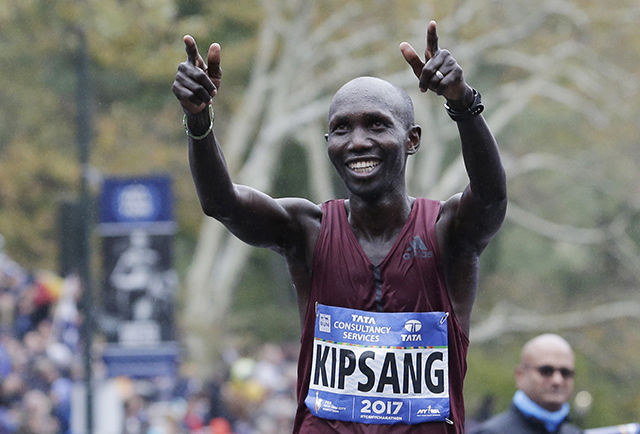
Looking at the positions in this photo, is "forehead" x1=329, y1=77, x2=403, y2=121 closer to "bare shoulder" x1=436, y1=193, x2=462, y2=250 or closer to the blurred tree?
"bare shoulder" x1=436, y1=193, x2=462, y2=250

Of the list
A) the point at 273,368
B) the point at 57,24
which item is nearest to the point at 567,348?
the point at 273,368

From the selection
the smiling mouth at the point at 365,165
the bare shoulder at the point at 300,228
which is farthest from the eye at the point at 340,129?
the bare shoulder at the point at 300,228

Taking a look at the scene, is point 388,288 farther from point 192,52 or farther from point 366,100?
point 192,52

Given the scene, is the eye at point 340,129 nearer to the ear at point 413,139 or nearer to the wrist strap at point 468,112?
the ear at point 413,139

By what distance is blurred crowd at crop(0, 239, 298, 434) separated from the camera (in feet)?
45.0

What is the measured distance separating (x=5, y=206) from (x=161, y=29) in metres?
8.01

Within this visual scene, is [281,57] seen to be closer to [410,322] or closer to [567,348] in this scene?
[567,348]

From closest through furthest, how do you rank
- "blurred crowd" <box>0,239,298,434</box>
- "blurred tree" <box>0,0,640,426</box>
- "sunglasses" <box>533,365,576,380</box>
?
"sunglasses" <box>533,365,576,380</box>, "blurred crowd" <box>0,239,298,434</box>, "blurred tree" <box>0,0,640,426</box>

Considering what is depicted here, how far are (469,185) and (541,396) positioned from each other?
114 inches

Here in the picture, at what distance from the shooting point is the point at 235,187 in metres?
4.62

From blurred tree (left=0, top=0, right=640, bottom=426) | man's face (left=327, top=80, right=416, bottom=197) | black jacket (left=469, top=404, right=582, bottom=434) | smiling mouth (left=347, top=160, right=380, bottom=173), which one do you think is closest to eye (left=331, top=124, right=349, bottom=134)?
man's face (left=327, top=80, right=416, bottom=197)

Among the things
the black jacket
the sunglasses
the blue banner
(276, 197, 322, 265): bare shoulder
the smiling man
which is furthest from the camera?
the blue banner

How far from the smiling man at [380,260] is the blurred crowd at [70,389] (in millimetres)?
8803

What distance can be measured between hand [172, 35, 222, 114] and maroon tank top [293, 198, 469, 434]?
70 centimetres
